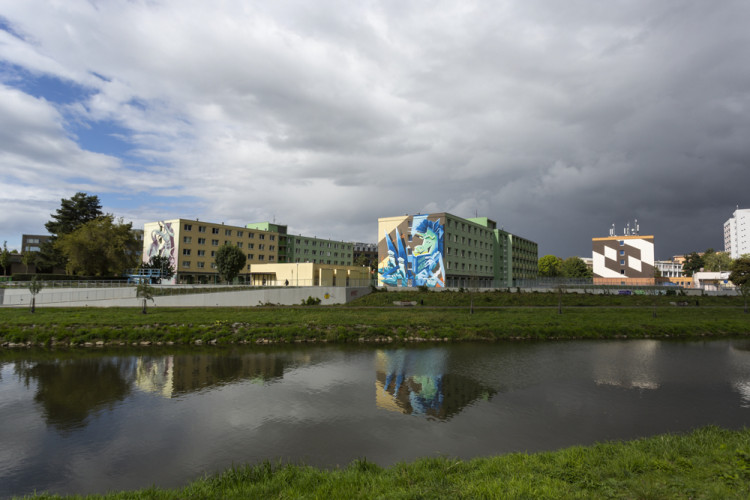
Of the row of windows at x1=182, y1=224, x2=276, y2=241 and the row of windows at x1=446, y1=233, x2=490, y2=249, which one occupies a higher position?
the row of windows at x1=182, y1=224, x2=276, y2=241

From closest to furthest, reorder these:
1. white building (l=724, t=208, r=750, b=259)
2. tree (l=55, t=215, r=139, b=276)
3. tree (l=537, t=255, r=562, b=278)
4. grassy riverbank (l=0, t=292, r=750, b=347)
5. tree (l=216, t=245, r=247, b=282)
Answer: grassy riverbank (l=0, t=292, r=750, b=347), tree (l=55, t=215, r=139, b=276), tree (l=216, t=245, r=247, b=282), tree (l=537, t=255, r=562, b=278), white building (l=724, t=208, r=750, b=259)

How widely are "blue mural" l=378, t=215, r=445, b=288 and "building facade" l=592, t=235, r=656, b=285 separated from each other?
57784 mm

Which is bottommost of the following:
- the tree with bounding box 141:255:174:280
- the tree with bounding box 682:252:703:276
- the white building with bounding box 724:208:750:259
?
the tree with bounding box 141:255:174:280

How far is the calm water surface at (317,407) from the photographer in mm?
11279

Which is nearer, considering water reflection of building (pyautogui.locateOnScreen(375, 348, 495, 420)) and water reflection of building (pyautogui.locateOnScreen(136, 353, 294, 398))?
water reflection of building (pyautogui.locateOnScreen(375, 348, 495, 420))

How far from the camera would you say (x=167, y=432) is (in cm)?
1313

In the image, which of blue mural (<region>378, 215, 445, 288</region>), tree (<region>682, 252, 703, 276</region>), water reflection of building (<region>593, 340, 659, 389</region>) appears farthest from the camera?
tree (<region>682, 252, 703, 276</region>)

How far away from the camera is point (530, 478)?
26.1 ft

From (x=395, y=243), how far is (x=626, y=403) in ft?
253

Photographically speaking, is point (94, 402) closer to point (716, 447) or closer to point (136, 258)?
point (716, 447)

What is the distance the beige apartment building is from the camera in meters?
94.8

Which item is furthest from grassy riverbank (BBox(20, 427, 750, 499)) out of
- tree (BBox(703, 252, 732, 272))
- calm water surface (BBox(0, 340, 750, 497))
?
tree (BBox(703, 252, 732, 272))

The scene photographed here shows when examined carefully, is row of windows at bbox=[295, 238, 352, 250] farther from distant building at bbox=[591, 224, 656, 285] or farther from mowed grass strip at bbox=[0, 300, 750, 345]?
mowed grass strip at bbox=[0, 300, 750, 345]

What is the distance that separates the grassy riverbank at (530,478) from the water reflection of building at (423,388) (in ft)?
18.8
